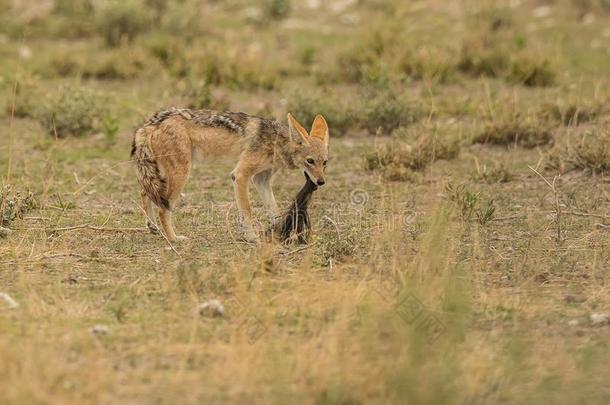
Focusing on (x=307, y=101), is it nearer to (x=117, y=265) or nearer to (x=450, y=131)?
(x=450, y=131)

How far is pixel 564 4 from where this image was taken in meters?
19.8

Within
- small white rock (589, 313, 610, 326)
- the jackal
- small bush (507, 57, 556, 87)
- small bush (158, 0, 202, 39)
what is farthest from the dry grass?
small bush (158, 0, 202, 39)

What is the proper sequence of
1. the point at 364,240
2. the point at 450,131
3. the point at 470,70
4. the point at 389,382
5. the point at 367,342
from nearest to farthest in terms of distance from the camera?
the point at 389,382 → the point at 367,342 → the point at 364,240 → the point at 450,131 → the point at 470,70

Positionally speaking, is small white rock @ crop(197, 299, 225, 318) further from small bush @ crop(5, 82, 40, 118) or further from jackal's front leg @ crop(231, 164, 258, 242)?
small bush @ crop(5, 82, 40, 118)

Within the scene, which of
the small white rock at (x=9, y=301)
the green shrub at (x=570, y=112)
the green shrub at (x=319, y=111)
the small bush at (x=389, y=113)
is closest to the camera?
the small white rock at (x=9, y=301)

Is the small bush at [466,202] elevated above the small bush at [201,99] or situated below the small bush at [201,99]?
above

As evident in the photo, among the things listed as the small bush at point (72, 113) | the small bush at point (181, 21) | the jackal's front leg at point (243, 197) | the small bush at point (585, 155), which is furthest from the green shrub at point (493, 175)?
the small bush at point (181, 21)

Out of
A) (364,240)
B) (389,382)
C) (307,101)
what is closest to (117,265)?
(364,240)

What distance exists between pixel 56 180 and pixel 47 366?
231 inches

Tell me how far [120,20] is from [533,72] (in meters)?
6.55

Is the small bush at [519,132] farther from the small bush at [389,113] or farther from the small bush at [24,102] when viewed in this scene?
the small bush at [24,102]

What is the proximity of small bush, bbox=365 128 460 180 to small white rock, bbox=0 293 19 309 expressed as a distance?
4.78 metres

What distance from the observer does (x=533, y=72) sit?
1502 cm

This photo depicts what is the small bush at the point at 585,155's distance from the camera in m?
10.6
